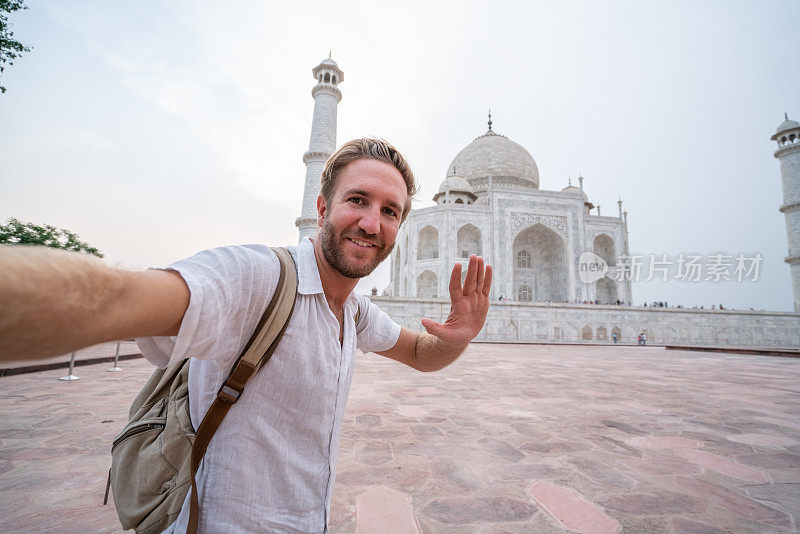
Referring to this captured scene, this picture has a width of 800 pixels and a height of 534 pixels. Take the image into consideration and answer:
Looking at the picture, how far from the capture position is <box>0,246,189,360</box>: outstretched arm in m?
0.44

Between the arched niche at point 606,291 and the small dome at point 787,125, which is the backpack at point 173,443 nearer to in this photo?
the arched niche at point 606,291

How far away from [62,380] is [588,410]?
5432mm

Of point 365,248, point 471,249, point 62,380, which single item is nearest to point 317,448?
point 365,248

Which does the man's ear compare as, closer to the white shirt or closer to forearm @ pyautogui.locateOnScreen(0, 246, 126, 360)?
the white shirt

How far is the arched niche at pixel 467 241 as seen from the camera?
22078mm

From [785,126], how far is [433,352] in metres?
31.2

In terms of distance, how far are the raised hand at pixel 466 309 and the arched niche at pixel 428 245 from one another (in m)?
21.3

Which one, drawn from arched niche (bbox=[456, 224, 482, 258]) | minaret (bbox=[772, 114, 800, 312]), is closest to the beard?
arched niche (bbox=[456, 224, 482, 258])

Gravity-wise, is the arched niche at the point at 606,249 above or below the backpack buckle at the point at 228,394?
above

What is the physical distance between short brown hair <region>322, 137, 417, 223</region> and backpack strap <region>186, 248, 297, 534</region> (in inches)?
18.4

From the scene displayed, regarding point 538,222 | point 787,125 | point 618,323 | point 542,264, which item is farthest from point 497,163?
point 787,125

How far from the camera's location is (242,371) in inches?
31.2

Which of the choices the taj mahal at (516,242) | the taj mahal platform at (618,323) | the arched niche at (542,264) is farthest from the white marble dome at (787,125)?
the arched niche at (542,264)

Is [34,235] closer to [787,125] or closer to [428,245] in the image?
[428,245]
